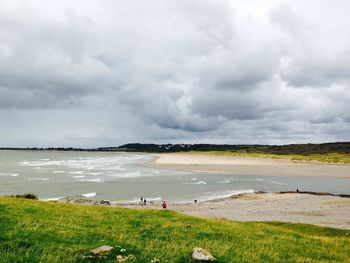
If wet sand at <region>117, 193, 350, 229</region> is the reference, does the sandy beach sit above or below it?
above

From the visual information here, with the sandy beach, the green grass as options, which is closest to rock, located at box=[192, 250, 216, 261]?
the green grass

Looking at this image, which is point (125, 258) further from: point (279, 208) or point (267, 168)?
point (267, 168)

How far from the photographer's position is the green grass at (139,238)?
1315 centimetres

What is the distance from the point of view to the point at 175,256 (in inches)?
534

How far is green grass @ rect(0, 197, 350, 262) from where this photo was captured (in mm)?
13148

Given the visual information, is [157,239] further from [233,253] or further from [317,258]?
[317,258]

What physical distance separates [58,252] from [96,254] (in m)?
1.33

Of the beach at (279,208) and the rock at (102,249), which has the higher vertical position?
the rock at (102,249)

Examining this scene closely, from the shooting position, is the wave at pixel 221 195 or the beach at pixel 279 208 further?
the wave at pixel 221 195

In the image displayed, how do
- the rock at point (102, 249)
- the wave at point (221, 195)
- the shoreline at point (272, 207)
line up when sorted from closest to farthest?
the rock at point (102, 249) → the shoreline at point (272, 207) → the wave at point (221, 195)

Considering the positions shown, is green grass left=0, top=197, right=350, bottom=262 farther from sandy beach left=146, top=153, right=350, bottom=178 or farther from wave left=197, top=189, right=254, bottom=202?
sandy beach left=146, top=153, right=350, bottom=178

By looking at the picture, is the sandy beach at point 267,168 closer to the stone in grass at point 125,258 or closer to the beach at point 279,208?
the beach at point 279,208

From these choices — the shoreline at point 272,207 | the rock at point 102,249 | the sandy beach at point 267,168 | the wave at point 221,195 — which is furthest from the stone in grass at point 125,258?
the sandy beach at point 267,168

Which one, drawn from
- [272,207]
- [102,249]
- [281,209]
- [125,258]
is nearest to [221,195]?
[272,207]
